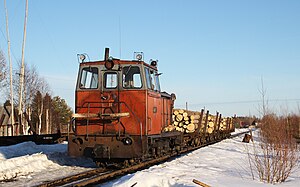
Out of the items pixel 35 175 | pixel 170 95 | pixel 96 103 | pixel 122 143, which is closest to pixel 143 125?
pixel 122 143

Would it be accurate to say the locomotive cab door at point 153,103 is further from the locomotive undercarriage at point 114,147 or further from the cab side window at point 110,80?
the cab side window at point 110,80

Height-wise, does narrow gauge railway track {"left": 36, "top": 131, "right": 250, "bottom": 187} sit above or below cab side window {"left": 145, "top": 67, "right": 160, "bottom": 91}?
below

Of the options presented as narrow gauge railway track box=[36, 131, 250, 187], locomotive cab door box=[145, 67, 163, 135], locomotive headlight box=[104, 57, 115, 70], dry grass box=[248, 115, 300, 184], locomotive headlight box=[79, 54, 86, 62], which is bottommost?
narrow gauge railway track box=[36, 131, 250, 187]

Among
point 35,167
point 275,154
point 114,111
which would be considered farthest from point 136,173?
point 35,167

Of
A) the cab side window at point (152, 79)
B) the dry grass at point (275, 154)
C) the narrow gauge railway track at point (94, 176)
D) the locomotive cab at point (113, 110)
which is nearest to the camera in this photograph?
the narrow gauge railway track at point (94, 176)

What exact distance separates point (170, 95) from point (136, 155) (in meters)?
5.37

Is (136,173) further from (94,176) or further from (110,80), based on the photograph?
(110,80)

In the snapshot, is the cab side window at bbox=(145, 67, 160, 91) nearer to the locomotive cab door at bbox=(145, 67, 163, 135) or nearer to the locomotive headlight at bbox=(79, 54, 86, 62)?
the locomotive cab door at bbox=(145, 67, 163, 135)

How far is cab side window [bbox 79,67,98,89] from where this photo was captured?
39.7 feet

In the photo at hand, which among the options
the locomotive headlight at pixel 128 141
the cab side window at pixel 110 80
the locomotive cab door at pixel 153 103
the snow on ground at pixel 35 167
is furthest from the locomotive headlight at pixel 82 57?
the snow on ground at pixel 35 167

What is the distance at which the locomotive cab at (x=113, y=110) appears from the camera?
11211 millimetres

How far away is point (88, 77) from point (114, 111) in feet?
4.79

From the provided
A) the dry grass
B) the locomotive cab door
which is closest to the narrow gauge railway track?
the locomotive cab door

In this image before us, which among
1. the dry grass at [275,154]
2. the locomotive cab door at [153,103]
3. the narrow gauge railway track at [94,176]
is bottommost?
the narrow gauge railway track at [94,176]
